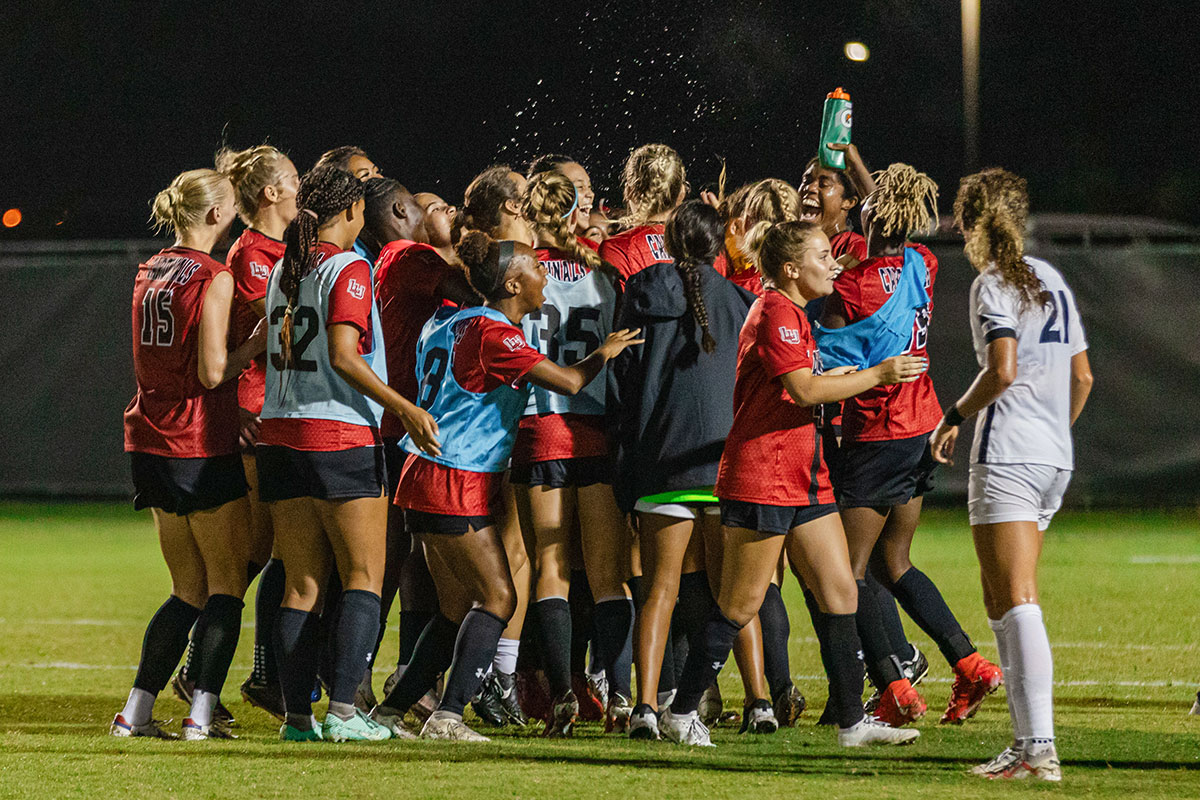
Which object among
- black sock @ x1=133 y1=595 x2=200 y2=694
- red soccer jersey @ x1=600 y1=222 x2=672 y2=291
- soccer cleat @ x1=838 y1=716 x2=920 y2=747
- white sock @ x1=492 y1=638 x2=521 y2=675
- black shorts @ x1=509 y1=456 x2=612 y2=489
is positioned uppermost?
red soccer jersey @ x1=600 y1=222 x2=672 y2=291

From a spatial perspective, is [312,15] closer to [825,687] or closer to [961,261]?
[961,261]

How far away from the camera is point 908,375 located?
178 inches

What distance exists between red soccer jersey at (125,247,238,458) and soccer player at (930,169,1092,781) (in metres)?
2.54

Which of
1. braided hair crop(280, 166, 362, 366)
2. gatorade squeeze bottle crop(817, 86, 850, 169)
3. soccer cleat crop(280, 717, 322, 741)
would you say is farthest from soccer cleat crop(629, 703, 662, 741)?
gatorade squeeze bottle crop(817, 86, 850, 169)

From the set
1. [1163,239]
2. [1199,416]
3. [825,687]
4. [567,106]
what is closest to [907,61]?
[1163,239]

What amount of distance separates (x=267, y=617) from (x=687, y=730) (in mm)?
1623

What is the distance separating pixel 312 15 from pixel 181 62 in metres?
2.17

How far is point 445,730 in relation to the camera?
4.96 metres

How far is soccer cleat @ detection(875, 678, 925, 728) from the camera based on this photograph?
518 cm

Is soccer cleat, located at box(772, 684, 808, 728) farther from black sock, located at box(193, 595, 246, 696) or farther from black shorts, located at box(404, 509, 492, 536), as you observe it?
black sock, located at box(193, 595, 246, 696)

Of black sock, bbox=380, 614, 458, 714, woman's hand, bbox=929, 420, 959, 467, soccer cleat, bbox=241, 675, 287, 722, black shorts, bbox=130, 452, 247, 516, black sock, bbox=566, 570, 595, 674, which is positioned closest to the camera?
woman's hand, bbox=929, 420, 959, 467

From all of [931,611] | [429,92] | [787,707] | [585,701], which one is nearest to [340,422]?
[585,701]

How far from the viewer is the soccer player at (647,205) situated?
5488mm

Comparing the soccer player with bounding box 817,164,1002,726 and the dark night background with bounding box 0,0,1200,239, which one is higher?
the dark night background with bounding box 0,0,1200,239
